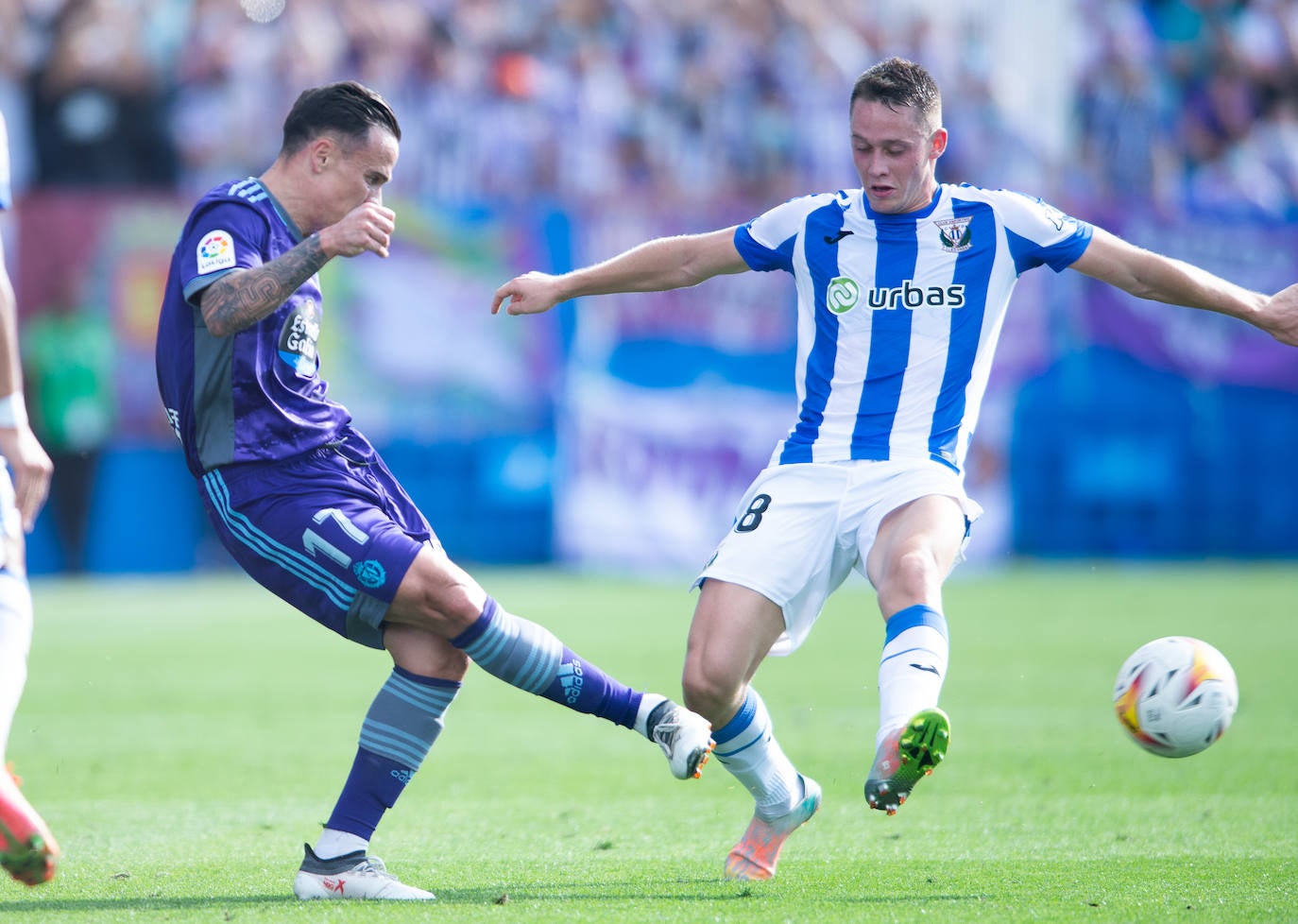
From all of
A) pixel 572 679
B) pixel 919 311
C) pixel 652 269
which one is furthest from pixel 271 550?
pixel 919 311

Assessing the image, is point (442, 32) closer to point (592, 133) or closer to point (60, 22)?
point (592, 133)

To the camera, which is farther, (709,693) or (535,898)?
(709,693)

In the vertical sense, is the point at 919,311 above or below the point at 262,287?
above

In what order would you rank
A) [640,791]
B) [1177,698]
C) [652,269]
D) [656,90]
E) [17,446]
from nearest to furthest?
[17,446]
[1177,698]
[652,269]
[640,791]
[656,90]

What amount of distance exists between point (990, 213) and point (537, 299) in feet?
4.80

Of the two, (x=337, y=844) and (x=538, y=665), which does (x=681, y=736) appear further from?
(x=337, y=844)

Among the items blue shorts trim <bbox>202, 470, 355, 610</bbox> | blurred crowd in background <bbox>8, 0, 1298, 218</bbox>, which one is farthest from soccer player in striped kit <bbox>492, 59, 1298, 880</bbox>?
blurred crowd in background <bbox>8, 0, 1298, 218</bbox>

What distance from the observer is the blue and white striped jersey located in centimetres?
508

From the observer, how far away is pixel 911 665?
14.4ft

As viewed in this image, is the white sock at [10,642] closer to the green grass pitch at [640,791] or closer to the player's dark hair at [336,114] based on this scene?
the green grass pitch at [640,791]

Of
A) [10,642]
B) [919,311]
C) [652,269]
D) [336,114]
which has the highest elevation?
[919,311]

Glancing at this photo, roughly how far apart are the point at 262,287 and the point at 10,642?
1.08 meters

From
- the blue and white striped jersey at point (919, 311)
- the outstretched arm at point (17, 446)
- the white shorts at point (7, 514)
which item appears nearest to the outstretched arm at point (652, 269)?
the blue and white striped jersey at point (919, 311)

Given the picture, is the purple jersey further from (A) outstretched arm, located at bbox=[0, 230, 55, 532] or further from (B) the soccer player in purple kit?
(A) outstretched arm, located at bbox=[0, 230, 55, 532]
